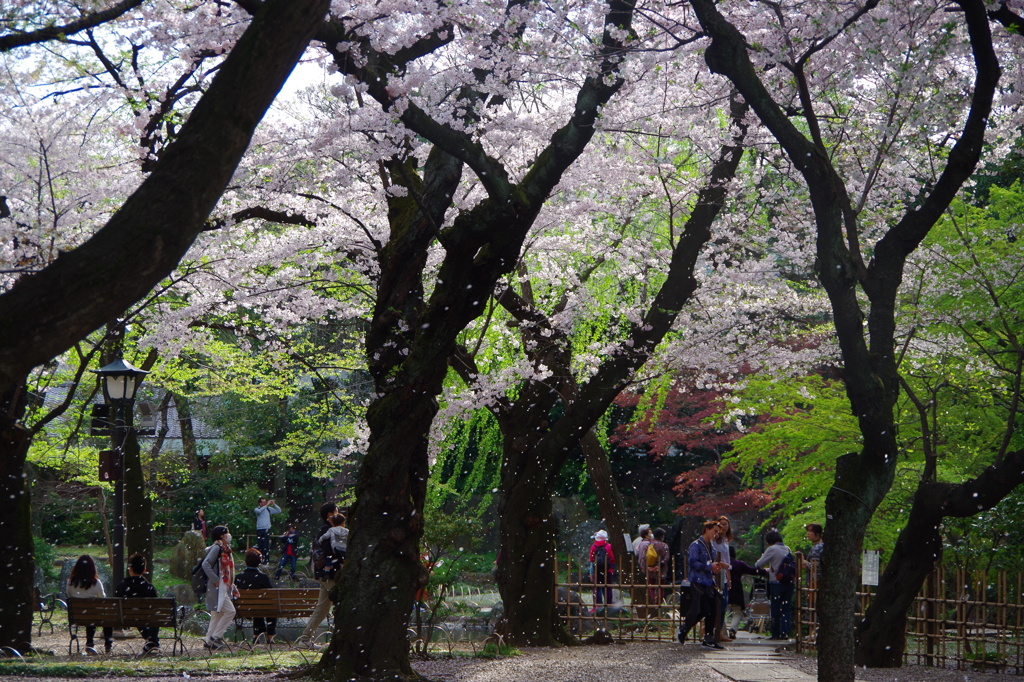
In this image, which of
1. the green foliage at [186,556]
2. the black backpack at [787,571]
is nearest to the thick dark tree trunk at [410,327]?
the black backpack at [787,571]

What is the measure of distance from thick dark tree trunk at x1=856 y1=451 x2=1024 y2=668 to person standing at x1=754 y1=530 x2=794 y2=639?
107 inches

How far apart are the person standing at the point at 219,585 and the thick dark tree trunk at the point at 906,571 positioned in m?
7.69

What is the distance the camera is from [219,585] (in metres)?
12.6

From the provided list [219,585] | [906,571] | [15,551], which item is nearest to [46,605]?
[15,551]

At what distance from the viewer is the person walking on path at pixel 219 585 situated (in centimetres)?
1265

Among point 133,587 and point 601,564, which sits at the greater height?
point 601,564

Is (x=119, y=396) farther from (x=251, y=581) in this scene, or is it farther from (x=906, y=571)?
(x=906, y=571)

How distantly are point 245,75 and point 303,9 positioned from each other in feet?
1.51

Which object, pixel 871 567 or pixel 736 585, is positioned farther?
pixel 736 585

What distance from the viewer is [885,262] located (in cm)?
785

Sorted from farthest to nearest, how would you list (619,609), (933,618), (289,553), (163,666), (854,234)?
(289,553) → (619,609) → (933,618) → (163,666) → (854,234)

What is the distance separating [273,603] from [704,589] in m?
5.66

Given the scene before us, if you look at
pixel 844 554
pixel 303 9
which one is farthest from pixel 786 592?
pixel 303 9

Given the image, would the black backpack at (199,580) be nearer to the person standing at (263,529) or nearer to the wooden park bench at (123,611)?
the wooden park bench at (123,611)
